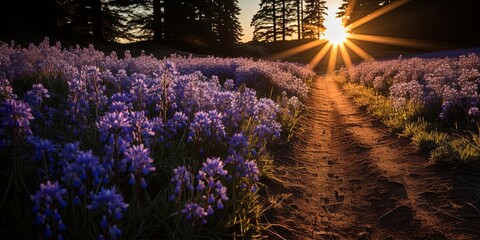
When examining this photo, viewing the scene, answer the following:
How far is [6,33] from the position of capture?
598 inches

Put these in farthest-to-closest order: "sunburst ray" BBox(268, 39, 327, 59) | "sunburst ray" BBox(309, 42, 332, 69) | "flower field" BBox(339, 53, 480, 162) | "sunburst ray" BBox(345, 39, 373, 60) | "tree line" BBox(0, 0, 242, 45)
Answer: "sunburst ray" BBox(268, 39, 327, 59) → "sunburst ray" BBox(309, 42, 332, 69) → "sunburst ray" BBox(345, 39, 373, 60) → "tree line" BBox(0, 0, 242, 45) → "flower field" BBox(339, 53, 480, 162)

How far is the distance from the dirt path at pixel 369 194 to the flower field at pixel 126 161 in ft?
1.45

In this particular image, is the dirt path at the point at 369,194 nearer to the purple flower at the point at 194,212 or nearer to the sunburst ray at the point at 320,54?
the purple flower at the point at 194,212

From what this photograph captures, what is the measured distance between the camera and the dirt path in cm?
306

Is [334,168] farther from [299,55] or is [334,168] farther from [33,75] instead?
[299,55]

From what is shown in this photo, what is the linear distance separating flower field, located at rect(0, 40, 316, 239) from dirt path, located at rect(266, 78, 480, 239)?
44 cm

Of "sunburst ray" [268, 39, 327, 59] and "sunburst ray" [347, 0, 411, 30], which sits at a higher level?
"sunburst ray" [347, 0, 411, 30]

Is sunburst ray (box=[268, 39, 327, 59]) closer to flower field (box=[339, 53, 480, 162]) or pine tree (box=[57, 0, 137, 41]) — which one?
pine tree (box=[57, 0, 137, 41])

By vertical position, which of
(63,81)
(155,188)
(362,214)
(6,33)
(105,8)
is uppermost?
(105,8)

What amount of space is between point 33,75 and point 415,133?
6640 millimetres

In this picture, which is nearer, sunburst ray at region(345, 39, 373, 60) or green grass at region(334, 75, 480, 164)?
green grass at region(334, 75, 480, 164)

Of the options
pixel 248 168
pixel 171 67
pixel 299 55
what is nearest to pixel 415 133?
pixel 248 168

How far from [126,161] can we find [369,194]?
9.61 feet

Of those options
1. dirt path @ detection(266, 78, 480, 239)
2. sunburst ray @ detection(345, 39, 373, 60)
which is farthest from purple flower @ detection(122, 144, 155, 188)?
sunburst ray @ detection(345, 39, 373, 60)
